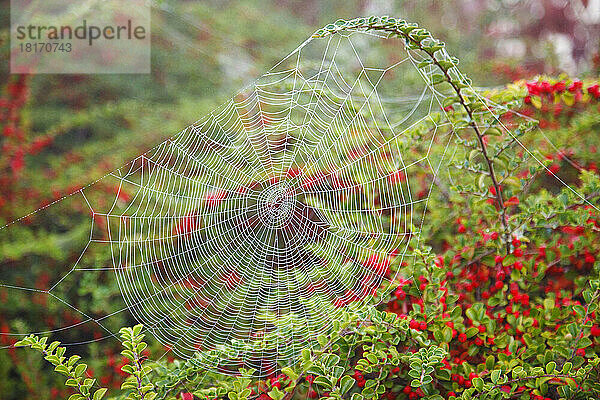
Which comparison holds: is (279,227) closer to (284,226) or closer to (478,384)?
(284,226)

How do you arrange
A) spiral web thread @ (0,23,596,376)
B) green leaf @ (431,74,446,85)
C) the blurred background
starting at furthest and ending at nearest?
the blurred background
spiral web thread @ (0,23,596,376)
green leaf @ (431,74,446,85)

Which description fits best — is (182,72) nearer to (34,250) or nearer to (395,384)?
(34,250)

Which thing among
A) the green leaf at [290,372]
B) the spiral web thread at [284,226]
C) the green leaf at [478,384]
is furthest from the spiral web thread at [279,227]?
the green leaf at [478,384]

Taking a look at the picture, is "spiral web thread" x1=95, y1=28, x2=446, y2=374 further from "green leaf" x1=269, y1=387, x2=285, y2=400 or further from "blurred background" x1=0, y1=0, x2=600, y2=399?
"blurred background" x1=0, y1=0, x2=600, y2=399

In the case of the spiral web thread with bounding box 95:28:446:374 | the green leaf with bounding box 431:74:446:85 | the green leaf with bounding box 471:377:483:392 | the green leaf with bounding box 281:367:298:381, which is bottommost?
the green leaf with bounding box 471:377:483:392

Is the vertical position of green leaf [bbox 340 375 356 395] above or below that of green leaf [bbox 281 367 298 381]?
below

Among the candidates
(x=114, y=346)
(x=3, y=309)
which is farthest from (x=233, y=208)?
(x=3, y=309)

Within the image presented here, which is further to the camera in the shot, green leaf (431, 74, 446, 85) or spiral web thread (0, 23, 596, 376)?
spiral web thread (0, 23, 596, 376)

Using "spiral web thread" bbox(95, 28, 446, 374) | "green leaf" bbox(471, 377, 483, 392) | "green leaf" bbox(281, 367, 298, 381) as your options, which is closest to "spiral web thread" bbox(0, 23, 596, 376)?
"spiral web thread" bbox(95, 28, 446, 374)

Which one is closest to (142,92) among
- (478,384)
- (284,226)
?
(284,226)
